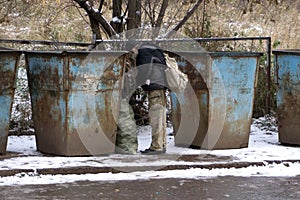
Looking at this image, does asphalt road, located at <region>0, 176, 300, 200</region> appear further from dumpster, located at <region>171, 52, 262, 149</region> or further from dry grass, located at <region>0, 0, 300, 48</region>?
dry grass, located at <region>0, 0, 300, 48</region>

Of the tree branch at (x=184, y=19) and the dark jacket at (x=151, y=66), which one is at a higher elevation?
the tree branch at (x=184, y=19)

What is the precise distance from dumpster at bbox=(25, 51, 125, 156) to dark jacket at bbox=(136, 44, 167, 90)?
0.82ft

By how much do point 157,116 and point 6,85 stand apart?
177 cm

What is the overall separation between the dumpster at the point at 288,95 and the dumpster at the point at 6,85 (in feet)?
11.1

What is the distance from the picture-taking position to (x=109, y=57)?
7.79 meters

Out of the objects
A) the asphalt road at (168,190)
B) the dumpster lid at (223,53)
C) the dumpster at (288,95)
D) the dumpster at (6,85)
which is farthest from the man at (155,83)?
the dumpster at (288,95)

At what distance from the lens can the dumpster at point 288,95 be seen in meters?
8.66

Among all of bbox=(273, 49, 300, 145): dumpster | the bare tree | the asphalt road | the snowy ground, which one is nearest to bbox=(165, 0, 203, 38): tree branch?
the bare tree

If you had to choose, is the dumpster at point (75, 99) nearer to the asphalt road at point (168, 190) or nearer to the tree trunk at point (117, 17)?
the asphalt road at point (168, 190)

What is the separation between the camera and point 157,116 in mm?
8008

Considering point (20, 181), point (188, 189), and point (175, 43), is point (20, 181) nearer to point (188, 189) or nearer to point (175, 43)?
point (188, 189)

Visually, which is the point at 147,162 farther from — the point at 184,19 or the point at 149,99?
the point at 184,19

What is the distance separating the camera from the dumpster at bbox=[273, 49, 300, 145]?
8.66 meters

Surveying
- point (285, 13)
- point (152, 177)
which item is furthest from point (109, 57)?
point (285, 13)
